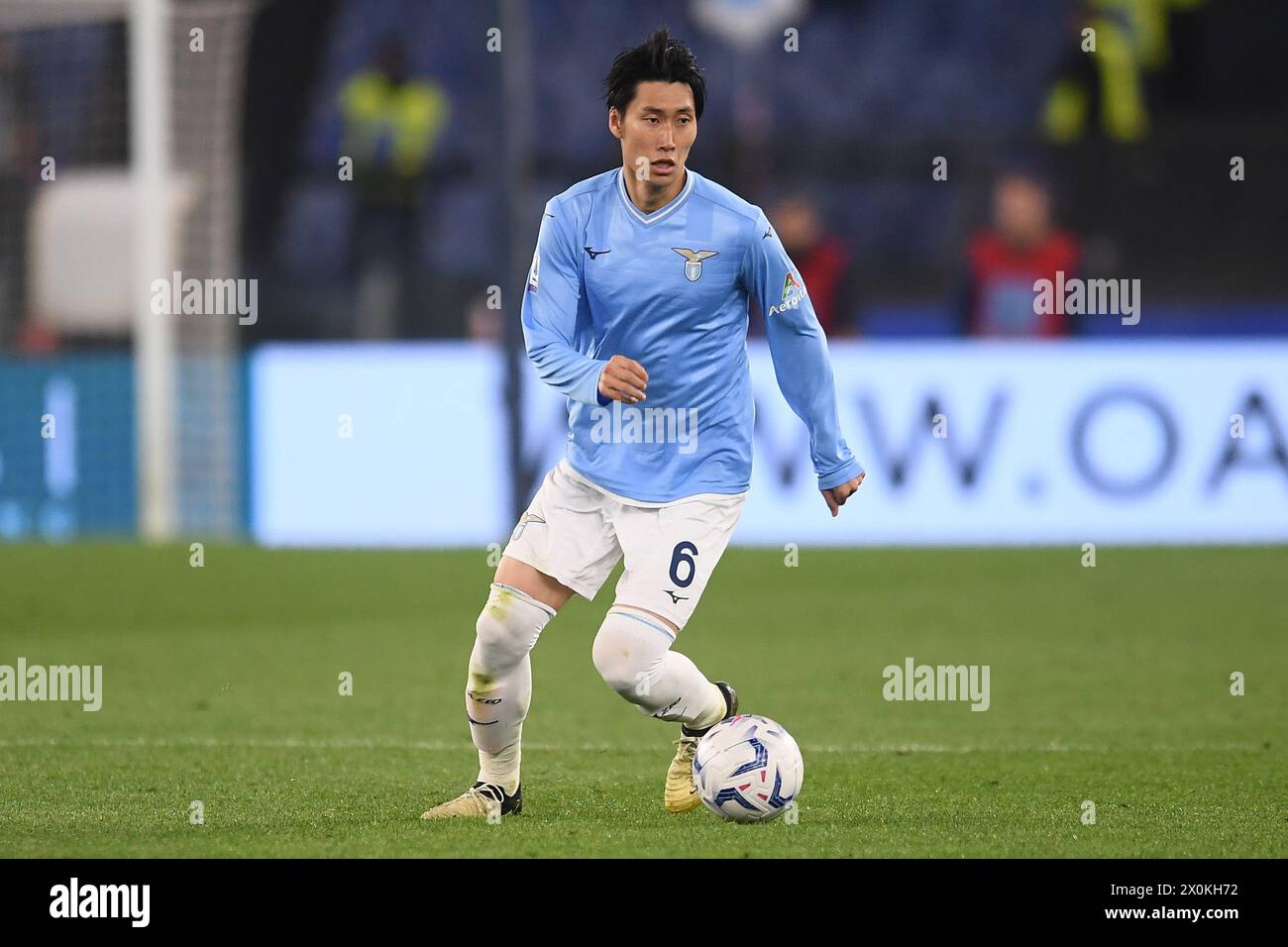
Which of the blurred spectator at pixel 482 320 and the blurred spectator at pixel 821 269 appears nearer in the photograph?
the blurred spectator at pixel 821 269

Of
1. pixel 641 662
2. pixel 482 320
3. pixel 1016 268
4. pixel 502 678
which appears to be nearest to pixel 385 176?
pixel 482 320

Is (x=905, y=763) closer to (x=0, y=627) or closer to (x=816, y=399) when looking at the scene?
(x=816, y=399)

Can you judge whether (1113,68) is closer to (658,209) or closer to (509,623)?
(658,209)

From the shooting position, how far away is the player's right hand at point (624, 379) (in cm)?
602

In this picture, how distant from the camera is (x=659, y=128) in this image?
6301mm

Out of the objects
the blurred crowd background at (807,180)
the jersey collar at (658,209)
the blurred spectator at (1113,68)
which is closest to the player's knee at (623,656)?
the jersey collar at (658,209)

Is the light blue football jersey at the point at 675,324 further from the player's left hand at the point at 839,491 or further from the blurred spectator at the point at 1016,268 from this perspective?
the blurred spectator at the point at 1016,268

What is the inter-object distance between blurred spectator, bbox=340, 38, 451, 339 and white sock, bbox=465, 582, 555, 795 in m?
10.1

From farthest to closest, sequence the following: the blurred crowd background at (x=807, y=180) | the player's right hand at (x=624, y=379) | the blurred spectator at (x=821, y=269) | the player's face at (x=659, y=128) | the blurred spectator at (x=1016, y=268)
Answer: the blurred crowd background at (x=807, y=180) → the blurred spectator at (x=821, y=269) → the blurred spectator at (x=1016, y=268) → the player's face at (x=659, y=128) → the player's right hand at (x=624, y=379)

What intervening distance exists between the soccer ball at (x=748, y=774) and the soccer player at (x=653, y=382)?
21 cm

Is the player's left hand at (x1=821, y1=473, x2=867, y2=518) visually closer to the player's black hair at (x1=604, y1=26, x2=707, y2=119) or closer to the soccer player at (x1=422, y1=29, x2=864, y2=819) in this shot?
the soccer player at (x1=422, y1=29, x2=864, y2=819)

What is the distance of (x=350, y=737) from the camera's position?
837 cm

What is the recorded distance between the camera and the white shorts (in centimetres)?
Answer: 636

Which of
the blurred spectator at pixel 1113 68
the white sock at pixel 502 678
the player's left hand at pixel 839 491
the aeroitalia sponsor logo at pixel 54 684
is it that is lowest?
the aeroitalia sponsor logo at pixel 54 684
